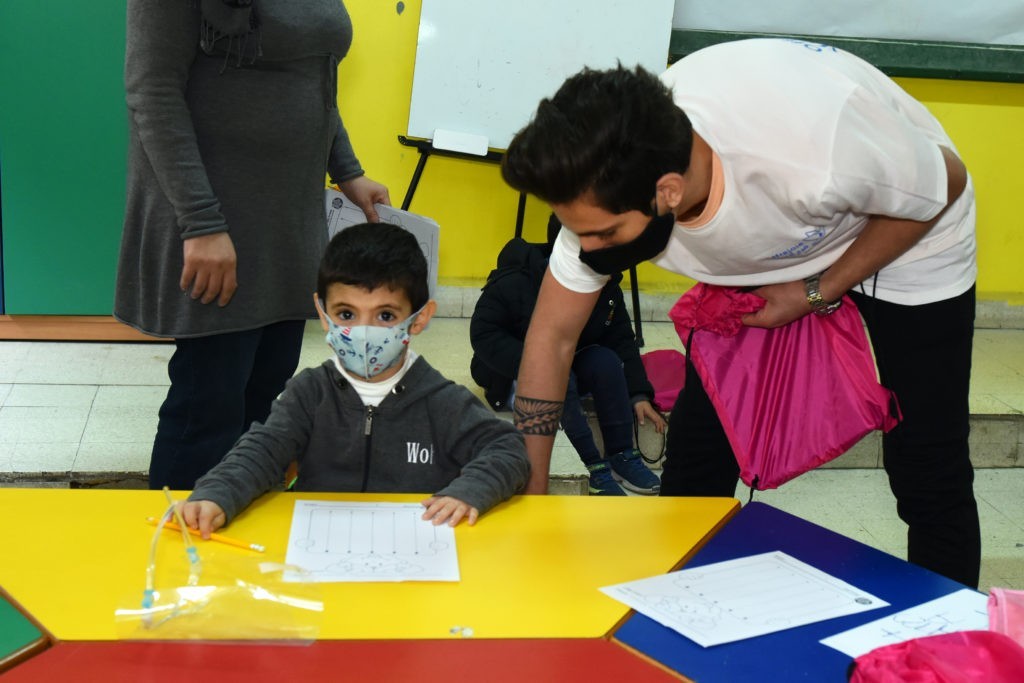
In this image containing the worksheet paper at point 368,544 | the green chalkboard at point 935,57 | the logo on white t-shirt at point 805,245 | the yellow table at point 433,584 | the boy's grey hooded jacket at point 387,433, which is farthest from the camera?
the green chalkboard at point 935,57

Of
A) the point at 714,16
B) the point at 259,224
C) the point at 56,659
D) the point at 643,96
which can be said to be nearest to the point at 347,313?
the point at 259,224

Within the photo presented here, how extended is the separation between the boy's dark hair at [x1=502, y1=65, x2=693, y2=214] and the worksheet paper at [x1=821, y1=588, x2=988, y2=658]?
56 cm

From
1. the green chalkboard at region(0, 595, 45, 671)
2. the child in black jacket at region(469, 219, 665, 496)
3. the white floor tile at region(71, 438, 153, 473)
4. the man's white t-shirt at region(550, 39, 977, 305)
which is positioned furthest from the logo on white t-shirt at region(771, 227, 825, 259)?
the white floor tile at region(71, 438, 153, 473)

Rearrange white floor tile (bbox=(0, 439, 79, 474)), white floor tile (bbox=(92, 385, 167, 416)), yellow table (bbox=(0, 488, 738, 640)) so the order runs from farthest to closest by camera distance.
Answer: white floor tile (bbox=(92, 385, 167, 416)) < white floor tile (bbox=(0, 439, 79, 474)) < yellow table (bbox=(0, 488, 738, 640))

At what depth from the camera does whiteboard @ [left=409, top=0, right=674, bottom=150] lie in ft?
12.1

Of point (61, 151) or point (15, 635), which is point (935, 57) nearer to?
point (61, 151)

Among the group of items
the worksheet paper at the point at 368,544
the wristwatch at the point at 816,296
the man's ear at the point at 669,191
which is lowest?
the worksheet paper at the point at 368,544

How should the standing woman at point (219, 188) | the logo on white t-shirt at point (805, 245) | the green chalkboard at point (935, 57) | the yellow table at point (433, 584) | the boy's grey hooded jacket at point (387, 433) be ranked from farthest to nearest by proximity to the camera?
the green chalkboard at point (935, 57) < the standing woman at point (219, 188) < the boy's grey hooded jacket at point (387, 433) < the logo on white t-shirt at point (805, 245) < the yellow table at point (433, 584)

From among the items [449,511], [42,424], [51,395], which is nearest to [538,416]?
[449,511]

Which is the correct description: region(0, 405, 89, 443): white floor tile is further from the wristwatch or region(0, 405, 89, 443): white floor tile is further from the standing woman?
the wristwatch

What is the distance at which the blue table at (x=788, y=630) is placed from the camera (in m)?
1.11

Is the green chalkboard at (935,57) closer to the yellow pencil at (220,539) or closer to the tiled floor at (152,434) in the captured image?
the tiled floor at (152,434)

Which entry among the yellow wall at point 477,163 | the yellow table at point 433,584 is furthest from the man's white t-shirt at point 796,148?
the yellow wall at point 477,163

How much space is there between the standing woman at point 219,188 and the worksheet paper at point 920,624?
3.86 ft
